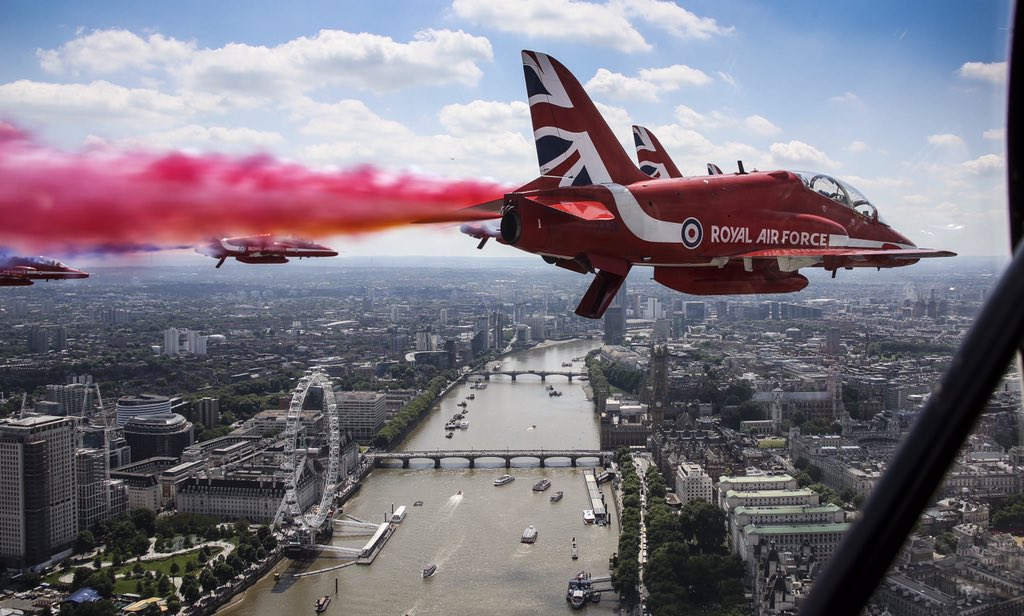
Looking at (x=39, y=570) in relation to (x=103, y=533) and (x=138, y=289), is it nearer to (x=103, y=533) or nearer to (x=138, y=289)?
(x=103, y=533)

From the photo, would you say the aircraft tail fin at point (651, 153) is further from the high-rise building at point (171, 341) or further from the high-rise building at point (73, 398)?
the high-rise building at point (171, 341)

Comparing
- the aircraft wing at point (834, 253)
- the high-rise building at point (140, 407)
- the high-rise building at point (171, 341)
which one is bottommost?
the high-rise building at point (140, 407)

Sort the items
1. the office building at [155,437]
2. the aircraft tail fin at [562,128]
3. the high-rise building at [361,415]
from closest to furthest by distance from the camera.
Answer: the aircraft tail fin at [562,128], the office building at [155,437], the high-rise building at [361,415]

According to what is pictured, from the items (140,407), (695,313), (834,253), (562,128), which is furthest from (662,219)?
(695,313)

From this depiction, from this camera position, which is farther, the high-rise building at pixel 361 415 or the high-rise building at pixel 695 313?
the high-rise building at pixel 695 313

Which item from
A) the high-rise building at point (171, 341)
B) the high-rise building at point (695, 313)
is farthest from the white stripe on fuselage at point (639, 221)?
the high-rise building at point (695, 313)

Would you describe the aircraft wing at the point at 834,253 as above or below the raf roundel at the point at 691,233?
below
